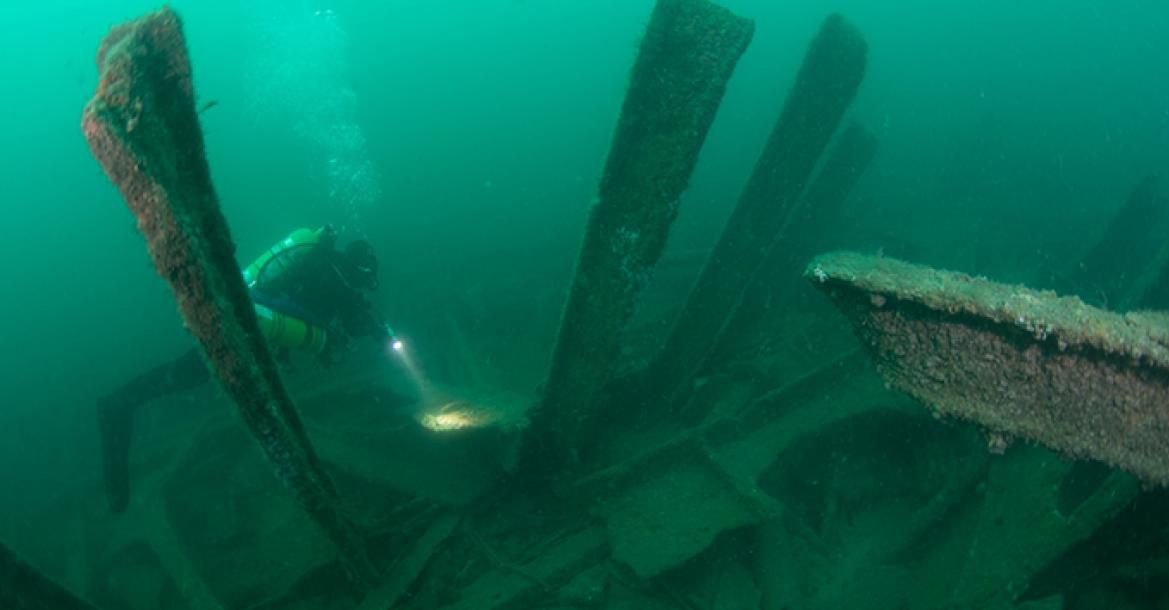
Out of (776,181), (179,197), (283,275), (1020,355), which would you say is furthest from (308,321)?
(1020,355)

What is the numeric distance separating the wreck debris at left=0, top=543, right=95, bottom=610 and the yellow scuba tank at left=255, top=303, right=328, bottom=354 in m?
2.43

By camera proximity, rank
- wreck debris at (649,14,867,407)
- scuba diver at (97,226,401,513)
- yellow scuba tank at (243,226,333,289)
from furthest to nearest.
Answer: yellow scuba tank at (243,226,333,289) → scuba diver at (97,226,401,513) → wreck debris at (649,14,867,407)

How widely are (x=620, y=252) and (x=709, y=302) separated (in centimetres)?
183

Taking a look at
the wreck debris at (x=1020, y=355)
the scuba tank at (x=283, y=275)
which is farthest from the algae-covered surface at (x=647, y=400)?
the scuba tank at (x=283, y=275)

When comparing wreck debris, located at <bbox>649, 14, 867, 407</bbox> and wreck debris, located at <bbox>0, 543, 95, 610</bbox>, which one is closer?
wreck debris, located at <bbox>0, 543, 95, 610</bbox>

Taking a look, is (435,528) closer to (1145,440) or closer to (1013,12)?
(1145,440)

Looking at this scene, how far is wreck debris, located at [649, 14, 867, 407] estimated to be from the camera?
5227 mm

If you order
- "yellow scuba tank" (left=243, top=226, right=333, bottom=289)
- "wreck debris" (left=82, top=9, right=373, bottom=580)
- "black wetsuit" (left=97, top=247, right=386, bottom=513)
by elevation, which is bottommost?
"black wetsuit" (left=97, top=247, right=386, bottom=513)

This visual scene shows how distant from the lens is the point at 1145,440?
2141 mm

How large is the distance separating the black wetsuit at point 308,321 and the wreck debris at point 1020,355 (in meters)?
5.17

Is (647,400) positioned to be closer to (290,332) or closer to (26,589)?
(290,332)

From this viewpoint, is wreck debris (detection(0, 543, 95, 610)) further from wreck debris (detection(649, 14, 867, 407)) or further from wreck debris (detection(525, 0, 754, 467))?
wreck debris (detection(649, 14, 867, 407))

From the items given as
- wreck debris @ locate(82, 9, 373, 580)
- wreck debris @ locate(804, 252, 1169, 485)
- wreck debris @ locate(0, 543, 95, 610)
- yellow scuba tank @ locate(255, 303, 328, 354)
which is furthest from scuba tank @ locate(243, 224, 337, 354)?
wreck debris @ locate(804, 252, 1169, 485)

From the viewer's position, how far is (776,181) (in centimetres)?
530
